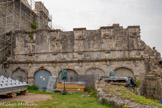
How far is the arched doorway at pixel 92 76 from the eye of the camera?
1636cm

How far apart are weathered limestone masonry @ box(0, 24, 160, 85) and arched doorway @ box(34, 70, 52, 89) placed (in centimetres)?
44

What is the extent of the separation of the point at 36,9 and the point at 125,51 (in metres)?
15.7

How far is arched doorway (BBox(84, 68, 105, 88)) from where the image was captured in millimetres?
16359

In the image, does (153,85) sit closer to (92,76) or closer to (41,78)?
(92,76)

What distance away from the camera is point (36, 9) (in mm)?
23766

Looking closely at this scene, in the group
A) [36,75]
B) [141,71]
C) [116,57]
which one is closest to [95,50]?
[116,57]

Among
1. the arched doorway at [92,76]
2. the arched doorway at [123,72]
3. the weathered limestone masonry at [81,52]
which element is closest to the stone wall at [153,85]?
the weathered limestone masonry at [81,52]

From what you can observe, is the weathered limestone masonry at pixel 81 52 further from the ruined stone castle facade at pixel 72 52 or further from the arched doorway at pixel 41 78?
the arched doorway at pixel 41 78

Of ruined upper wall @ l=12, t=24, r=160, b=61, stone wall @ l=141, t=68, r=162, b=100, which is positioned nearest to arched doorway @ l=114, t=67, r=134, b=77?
ruined upper wall @ l=12, t=24, r=160, b=61

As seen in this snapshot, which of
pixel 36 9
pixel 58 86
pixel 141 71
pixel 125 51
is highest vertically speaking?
pixel 36 9

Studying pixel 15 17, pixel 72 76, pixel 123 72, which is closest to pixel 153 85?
pixel 123 72

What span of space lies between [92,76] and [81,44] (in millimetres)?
4076

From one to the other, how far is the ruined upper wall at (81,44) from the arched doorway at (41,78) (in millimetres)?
1702

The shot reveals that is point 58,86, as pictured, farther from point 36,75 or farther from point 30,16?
point 30,16
